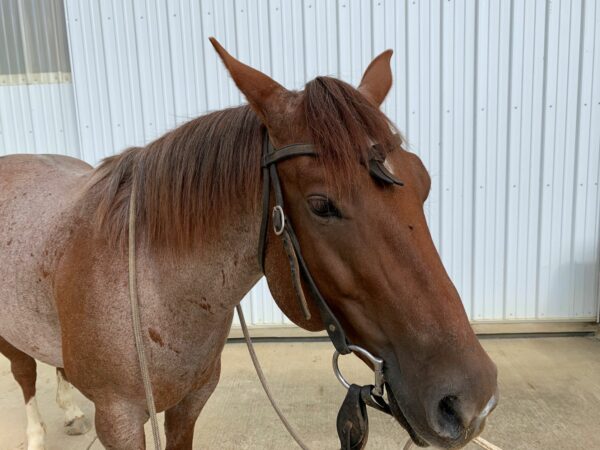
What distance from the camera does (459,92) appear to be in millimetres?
3074

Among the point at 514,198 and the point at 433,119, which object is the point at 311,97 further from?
the point at 514,198

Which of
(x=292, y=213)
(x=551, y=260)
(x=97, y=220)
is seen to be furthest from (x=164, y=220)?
(x=551, y=260)

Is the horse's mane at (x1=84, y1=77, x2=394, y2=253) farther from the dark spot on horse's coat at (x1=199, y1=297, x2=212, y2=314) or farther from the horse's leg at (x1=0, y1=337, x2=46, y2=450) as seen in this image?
the horse's leg at (x1=0, y1=337, x2=46, y2=450)

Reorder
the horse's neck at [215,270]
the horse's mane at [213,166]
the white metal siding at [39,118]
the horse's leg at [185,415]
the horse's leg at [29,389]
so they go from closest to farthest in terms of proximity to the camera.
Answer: the horse's mane at [213,166] → the horse's neck at [215,270] → the horse's leg at [185,415] → the horse's leg at [29,389] → the white metal siding at [39,118]

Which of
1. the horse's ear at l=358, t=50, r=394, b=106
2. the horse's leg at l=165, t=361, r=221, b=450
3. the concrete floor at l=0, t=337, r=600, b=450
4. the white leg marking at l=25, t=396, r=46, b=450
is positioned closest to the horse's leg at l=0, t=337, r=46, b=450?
the white leg marking at l=25, t=396, r=46, b=450

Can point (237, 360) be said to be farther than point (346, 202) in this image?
Yes

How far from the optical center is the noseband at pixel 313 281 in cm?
88

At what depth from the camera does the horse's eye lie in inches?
34.6

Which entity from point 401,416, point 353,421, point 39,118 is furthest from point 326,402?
point 39,118

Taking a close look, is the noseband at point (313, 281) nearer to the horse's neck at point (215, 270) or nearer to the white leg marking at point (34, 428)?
the horse's neck at point (215, 270)

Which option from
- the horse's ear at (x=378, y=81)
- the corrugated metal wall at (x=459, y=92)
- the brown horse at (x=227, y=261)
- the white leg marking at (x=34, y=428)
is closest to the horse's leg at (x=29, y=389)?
the white leg marking at (x=34, y=428)

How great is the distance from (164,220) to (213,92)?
230 cm

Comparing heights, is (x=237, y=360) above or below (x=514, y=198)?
below

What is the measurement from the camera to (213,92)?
10.5ft
